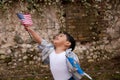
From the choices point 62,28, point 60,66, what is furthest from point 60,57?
point 62,28

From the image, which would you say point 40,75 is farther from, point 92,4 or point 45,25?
point 92,4

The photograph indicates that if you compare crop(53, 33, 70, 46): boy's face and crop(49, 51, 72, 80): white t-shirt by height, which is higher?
crop(53, 33, 70, 46): boy's face

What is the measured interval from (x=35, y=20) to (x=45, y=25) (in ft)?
0.64

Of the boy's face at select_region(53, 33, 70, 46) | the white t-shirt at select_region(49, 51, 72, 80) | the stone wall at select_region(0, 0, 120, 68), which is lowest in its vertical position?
the stone wall at select_region(0, 0, 120, 68)

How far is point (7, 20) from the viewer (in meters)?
6.44

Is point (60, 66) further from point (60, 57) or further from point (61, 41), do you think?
point (61, 41)

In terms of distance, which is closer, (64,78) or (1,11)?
(64,78)

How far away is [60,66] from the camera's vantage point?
144 inches

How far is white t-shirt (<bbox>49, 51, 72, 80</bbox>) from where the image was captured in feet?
12.0

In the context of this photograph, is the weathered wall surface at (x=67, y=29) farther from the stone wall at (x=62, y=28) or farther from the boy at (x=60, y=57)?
the boy at (x=60, y=57)

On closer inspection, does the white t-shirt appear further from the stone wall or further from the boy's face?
the stone wall

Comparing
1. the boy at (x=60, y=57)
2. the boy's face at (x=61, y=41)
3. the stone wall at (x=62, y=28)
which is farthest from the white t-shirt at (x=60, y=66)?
the stone wall at (x=62, y=28)

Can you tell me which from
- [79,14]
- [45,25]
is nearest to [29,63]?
[45,25]

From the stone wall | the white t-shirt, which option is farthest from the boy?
the stone wall
